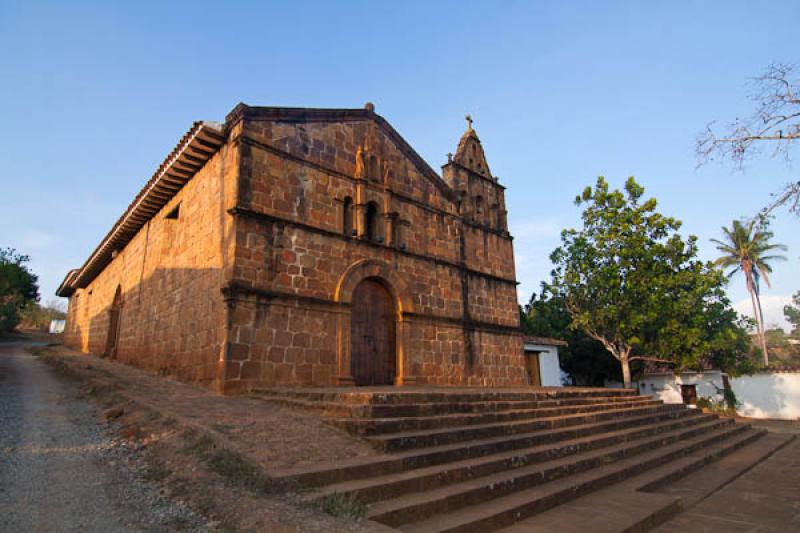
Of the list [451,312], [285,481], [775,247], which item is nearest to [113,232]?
[451,312]

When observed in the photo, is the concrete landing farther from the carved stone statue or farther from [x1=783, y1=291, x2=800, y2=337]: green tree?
[x1=783, y1=291, x2=800, y2=337]: green tree

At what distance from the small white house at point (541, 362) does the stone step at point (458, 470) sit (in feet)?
42.5

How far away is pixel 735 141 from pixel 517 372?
10056 mm

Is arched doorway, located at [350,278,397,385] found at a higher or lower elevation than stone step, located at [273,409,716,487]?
higher

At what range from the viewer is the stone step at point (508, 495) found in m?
3.94

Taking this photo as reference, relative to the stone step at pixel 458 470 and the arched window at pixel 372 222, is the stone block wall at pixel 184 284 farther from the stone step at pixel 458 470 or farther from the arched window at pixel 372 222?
the stone step at pixel 458 470

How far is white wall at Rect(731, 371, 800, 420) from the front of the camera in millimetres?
23406

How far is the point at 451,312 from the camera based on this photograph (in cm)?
1341

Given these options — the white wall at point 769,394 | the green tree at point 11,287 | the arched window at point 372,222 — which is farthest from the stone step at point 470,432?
the green tree at point 11,287

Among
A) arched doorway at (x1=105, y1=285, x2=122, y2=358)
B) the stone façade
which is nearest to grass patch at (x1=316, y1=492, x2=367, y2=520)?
the stone façade

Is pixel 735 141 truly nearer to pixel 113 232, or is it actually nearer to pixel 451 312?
A: pixel 451 312

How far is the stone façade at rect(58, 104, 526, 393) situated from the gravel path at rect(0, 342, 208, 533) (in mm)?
2630

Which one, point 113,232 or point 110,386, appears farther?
point 113,232

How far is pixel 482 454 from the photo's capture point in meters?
5.73
